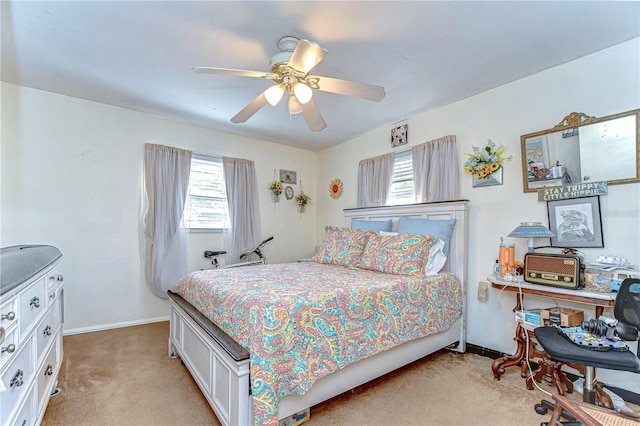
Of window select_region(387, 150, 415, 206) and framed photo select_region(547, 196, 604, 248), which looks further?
window select_region(387, 150, 415, 206)

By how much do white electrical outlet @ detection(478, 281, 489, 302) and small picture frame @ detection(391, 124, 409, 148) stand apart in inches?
72.6

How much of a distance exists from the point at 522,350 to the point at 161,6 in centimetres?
358

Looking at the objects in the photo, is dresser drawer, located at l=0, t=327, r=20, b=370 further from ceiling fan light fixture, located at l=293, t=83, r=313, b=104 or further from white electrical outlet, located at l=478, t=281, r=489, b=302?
white electrical outlet, located at l=478, t=281, r=489, b=302

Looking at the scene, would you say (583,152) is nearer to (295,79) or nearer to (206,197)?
(295,79)

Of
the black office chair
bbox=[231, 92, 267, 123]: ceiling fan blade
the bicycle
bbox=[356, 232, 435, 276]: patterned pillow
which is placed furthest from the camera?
the bicycle

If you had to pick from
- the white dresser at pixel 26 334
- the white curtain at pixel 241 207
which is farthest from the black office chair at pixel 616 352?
the white curtain at pixel 241 207

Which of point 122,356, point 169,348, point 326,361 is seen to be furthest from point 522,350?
point 122,356

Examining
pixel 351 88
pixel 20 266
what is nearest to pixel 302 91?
pixel 351 88

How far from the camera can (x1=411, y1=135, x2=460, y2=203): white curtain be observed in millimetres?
3002

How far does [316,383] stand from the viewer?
67.2 inches

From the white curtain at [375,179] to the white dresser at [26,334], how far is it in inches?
128

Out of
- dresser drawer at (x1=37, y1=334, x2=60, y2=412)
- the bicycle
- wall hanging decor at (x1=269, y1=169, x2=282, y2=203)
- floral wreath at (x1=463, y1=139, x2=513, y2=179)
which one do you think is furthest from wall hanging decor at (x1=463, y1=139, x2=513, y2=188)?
dresser drawer at (x1=37, y1=334, x2=60, y2=412)

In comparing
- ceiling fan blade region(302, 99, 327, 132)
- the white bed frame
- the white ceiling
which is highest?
the white ceiling

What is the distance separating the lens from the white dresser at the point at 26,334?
43.5 inches
